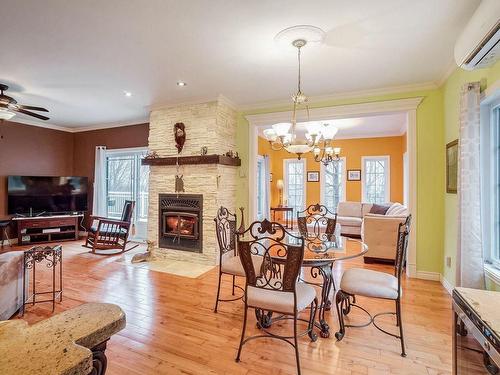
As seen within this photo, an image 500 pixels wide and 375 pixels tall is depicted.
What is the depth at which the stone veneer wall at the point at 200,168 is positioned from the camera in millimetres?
4414

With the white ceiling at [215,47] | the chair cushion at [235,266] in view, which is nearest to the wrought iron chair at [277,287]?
the chair cushion at [235,266]

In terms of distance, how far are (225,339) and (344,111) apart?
139 inches

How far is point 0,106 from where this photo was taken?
380cm

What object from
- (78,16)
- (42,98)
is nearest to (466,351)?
(78,16)

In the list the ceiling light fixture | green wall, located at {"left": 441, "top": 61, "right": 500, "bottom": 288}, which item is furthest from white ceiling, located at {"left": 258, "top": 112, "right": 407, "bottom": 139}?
the ceiling light fixture

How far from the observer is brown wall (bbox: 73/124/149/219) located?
603 cm

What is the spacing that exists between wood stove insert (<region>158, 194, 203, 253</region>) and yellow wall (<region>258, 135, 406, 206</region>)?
3965mm

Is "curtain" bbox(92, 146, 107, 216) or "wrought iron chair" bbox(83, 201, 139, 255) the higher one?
"curtain" bbox(92, 146, 107, 216)

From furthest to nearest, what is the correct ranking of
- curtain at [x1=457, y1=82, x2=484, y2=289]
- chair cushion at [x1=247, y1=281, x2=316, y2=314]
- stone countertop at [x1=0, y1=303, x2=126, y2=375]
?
curtain at [x1=457, y1=82, x2=484, y2=289]
chair cushion at [x1=247, y1=281, x2=316, y2=314]
stone countertop at [x1=0, y1=303, x2=126, y2=375]

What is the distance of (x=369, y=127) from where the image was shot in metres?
6.73

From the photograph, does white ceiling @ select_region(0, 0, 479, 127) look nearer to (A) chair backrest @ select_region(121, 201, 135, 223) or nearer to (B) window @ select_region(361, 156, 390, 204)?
(A) chair backrest @ select_region(121, 201, 135, 223)

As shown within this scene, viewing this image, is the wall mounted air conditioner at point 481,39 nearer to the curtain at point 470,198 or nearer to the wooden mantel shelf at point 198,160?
the curtain at point 470,198

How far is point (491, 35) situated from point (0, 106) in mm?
5577

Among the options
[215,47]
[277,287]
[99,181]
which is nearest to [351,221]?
[277,287]
